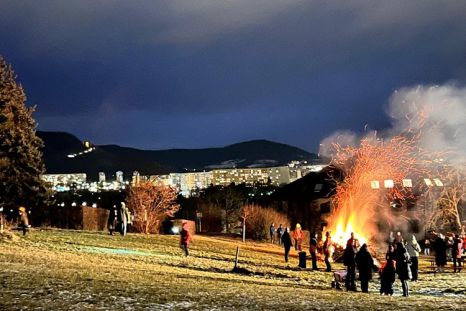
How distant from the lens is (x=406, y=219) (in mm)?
70875

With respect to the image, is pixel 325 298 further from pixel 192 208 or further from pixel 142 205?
pixel 192 208

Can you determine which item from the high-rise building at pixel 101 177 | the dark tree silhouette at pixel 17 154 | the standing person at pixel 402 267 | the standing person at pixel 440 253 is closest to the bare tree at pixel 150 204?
the dark tree silhouette at pixel 17 154

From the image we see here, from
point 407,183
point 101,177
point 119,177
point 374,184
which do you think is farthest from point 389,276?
point 119,177

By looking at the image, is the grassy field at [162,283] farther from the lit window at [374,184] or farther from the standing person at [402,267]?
the lit window at [374,184]

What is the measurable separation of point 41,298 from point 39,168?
1158 inches

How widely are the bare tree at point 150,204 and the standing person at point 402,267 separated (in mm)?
35244

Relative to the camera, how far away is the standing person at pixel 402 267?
18.9 meters

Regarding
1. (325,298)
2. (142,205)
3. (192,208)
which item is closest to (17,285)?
(325,298)

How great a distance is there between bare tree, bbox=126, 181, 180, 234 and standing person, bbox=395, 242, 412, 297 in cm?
3524

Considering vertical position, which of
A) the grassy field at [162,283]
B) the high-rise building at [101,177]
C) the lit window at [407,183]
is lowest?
the grassy field at [162,283]

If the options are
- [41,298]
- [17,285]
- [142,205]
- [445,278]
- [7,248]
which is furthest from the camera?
[142,205]

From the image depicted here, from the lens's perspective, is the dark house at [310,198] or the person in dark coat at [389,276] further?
the dark house at [310,198]

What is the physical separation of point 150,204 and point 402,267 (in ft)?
133

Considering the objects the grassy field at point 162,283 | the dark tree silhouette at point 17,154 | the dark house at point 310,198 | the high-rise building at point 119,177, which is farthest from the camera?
the high-rise building at point 119,177
